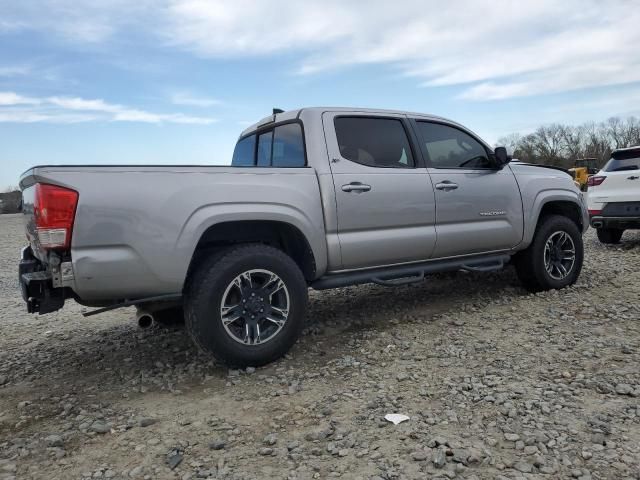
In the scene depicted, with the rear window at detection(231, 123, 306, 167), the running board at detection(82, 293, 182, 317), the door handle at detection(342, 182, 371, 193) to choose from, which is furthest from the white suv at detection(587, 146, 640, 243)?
the running board at detection(82, 293, 182, 317)

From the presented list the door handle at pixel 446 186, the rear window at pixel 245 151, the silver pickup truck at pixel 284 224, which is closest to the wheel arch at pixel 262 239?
the silver pickup truck at pixel 284 224

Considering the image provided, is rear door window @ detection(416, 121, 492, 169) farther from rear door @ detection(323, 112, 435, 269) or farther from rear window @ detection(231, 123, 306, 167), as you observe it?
rear window @ detection(231, 123, 306, 167)

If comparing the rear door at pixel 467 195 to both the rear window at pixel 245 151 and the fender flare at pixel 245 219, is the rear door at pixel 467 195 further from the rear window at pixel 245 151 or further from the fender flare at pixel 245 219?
the rear window at pixel 245 151

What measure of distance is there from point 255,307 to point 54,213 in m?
1.43

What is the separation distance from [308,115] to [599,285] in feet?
Answer: 12.6

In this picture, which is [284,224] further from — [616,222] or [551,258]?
[616,222]

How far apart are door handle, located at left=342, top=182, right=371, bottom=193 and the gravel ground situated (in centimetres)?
125

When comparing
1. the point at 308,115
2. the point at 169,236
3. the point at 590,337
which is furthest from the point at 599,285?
the point at 169,236

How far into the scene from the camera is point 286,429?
110 inches

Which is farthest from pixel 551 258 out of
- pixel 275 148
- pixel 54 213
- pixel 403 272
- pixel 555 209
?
pixel 54 213

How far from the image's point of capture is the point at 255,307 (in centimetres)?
362

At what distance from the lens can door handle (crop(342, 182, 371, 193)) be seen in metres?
4.02

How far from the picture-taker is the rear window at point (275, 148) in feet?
14.0

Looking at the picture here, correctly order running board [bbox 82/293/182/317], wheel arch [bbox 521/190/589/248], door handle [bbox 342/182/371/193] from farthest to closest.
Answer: wheel arch [bbox 521/190/589/248], door handle [bbox 342/182/371/193], running board [bbox 82/293/182/317]
